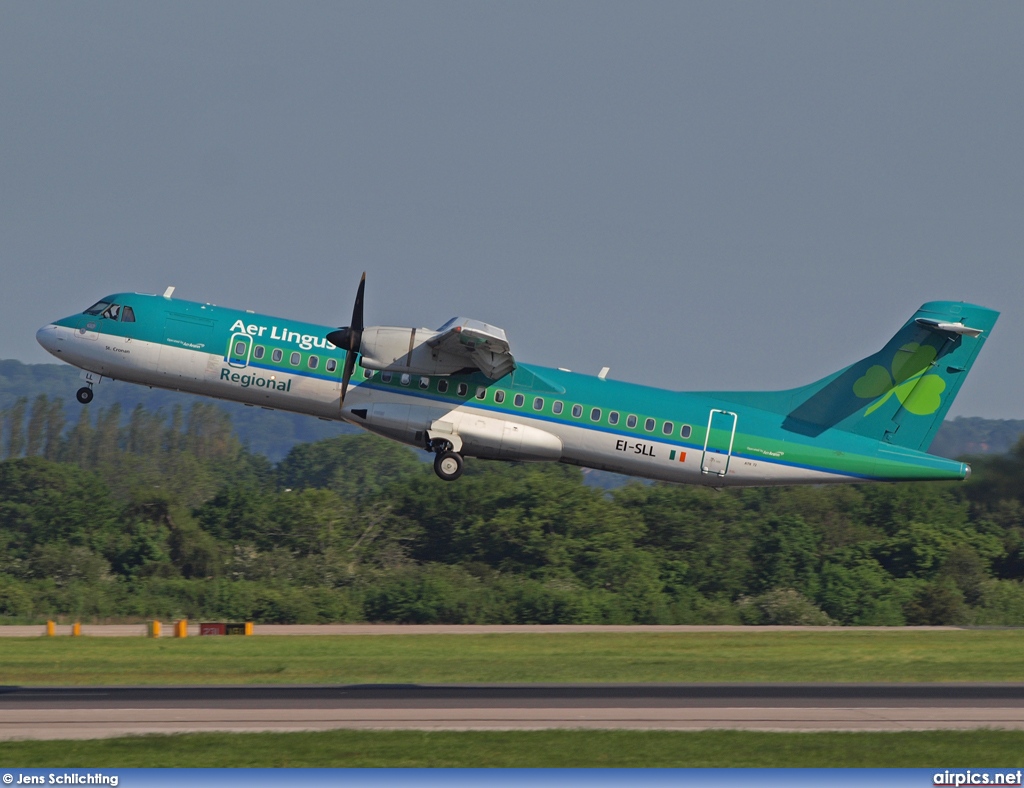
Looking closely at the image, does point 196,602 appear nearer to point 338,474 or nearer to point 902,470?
point 902,470

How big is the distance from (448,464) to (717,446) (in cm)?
706

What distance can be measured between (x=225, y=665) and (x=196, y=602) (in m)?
17.9

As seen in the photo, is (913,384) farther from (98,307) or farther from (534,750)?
(98,307)

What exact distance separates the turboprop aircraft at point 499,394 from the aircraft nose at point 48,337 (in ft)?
0.16

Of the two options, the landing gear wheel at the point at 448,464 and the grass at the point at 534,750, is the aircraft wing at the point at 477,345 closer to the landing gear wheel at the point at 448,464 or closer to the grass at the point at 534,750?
the landing gear wheel at the point at 448,464

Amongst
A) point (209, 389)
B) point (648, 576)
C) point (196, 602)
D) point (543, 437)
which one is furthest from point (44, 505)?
point (543, 437)

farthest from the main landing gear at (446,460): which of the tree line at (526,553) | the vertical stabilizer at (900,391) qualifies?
the tree line at (526,553)

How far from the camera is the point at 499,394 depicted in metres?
31.7

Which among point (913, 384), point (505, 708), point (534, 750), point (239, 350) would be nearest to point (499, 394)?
point (239, 350)

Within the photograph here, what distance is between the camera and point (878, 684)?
31.0 meters

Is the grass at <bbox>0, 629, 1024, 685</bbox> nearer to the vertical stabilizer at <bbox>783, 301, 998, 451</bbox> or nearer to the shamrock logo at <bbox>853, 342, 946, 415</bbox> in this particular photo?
the vertical stabilizer at <bbox>783, 301, 998, 451</bbox>

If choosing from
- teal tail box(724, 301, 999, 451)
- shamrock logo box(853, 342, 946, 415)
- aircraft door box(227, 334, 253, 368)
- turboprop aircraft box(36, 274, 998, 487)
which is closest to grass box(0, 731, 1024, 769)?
turboprop aircraft box(36, 274, 998, 487)

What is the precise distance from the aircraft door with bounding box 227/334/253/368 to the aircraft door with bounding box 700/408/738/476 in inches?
473

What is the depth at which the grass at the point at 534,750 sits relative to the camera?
65.5ft
